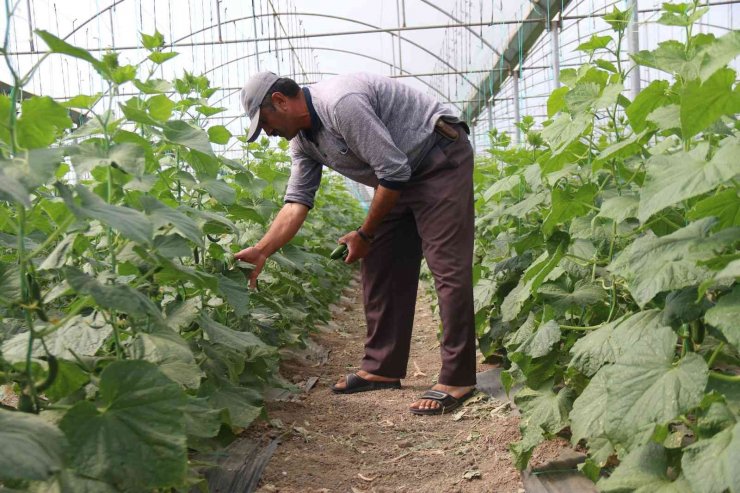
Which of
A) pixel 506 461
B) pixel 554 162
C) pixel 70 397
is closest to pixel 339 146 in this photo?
pixel 554 162

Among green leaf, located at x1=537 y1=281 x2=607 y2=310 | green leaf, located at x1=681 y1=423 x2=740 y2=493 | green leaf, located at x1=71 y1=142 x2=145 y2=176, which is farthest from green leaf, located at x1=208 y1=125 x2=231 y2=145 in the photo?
green leaf, located at x1=681 y1=423 x2=740 y2=493

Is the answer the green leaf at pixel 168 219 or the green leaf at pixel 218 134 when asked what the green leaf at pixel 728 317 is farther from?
the green leaf at pixel 218 134

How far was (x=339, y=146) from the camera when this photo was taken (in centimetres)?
350

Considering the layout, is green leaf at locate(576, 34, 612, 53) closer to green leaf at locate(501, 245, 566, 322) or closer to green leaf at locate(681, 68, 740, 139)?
green leaf at locate(501, 245, 566, 322)

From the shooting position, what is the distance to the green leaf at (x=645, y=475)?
1.57m

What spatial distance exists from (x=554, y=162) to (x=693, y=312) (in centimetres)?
94

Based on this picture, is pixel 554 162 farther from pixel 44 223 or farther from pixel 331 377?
pixel 331 377

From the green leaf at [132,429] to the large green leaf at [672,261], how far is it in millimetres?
957

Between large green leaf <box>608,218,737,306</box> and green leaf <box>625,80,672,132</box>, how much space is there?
1.27ft

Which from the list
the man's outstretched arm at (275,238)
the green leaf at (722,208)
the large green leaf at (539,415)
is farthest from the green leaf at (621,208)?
the man's outstretched arm at (275,238)

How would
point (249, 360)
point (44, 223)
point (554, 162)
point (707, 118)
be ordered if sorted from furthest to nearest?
point (249, 360), point (554, 162), point (44, 223), point (707, 118)

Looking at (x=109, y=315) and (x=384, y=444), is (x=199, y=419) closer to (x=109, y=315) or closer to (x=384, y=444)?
(x=109, y=315)

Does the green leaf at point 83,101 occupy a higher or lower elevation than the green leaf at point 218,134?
higher

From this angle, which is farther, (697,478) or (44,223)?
(44,223)
